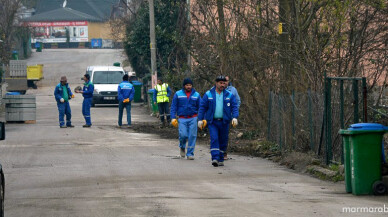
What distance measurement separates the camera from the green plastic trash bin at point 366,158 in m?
10.8

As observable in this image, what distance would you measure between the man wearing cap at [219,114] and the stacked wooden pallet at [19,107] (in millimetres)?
12819

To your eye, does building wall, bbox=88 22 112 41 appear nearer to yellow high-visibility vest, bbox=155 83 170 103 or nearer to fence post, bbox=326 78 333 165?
yellow high-visibility vest, bbox=155 83 170 103

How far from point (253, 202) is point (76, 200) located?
2364 millimetres

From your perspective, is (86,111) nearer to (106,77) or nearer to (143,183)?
(143,183)

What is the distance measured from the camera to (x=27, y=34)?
254ft

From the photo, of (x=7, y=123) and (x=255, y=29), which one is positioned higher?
(x=255, y=29)

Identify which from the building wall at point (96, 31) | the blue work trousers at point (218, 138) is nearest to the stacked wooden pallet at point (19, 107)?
the blue work trousers at point (218, 138)

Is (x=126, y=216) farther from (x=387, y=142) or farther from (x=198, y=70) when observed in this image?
(x=198, y=70)

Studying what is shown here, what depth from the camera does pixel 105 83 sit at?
3847 cm

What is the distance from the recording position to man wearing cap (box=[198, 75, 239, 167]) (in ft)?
48.5

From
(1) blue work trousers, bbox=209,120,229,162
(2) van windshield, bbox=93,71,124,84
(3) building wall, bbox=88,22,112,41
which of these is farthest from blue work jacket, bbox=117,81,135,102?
(3) building wall, bbox=88,22,112,41

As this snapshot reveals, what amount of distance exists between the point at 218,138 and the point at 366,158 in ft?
15.0

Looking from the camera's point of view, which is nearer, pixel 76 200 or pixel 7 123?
pixel 76 200

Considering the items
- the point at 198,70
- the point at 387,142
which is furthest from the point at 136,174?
the point at 198,70
